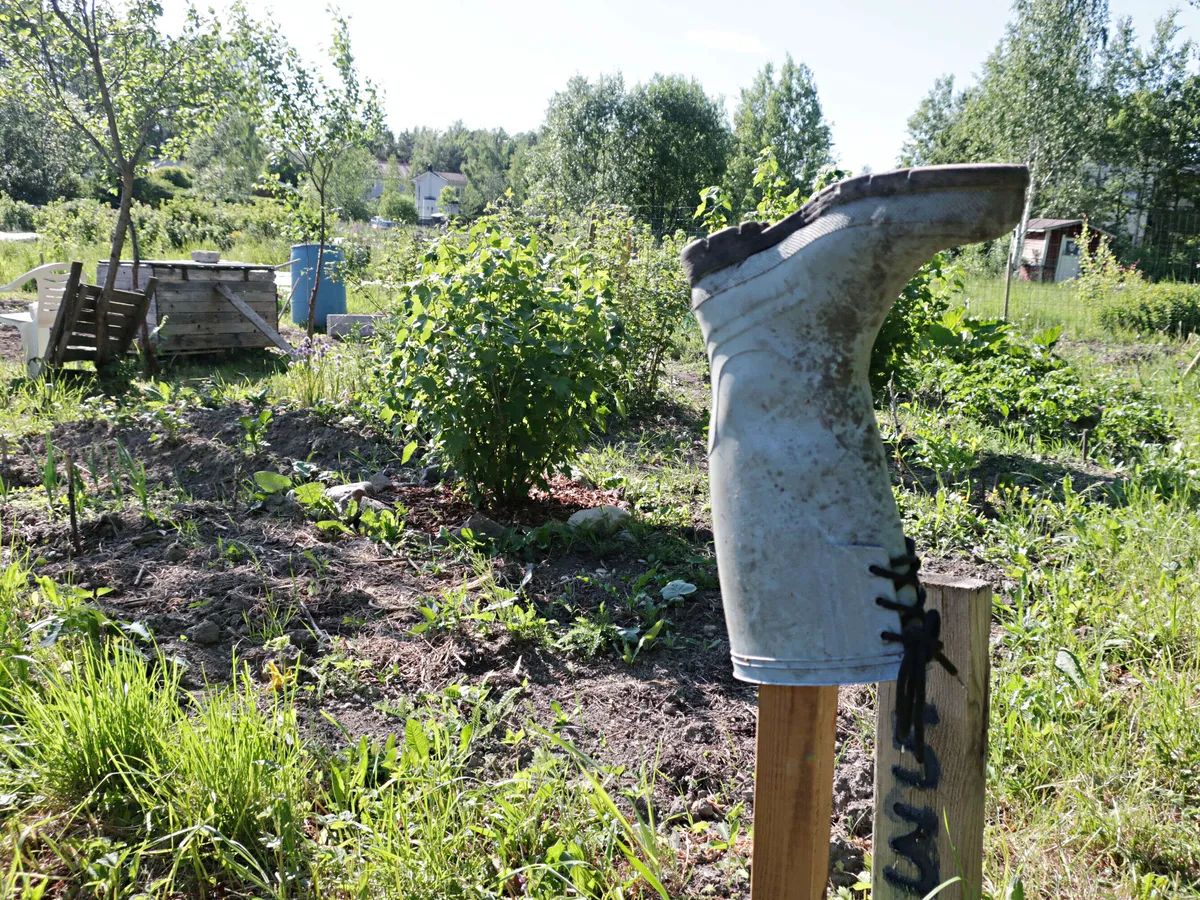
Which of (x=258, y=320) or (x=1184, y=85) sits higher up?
(x=1184, y=85)

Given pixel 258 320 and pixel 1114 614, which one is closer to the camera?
pixel 1114 614

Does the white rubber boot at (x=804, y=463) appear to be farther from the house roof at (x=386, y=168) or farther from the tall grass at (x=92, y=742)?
the house roof at (x=386, y=168)

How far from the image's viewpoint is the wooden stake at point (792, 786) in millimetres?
1218

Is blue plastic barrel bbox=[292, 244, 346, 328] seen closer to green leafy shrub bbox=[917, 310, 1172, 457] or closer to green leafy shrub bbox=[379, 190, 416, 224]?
green leafy shrub bbox=[917, 310, 1172, 457]

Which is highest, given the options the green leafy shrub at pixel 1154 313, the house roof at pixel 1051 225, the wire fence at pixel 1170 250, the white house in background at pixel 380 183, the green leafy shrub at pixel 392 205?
the white house in background at pixel 380 183

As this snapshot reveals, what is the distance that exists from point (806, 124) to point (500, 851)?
179 feet

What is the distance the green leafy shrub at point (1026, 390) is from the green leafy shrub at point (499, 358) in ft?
11.2

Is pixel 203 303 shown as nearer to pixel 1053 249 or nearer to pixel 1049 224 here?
pixel 1049 224

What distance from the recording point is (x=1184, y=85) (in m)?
33.6

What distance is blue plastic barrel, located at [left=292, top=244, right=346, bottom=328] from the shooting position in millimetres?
10797

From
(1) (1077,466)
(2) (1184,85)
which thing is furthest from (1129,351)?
(2) (1184,85)

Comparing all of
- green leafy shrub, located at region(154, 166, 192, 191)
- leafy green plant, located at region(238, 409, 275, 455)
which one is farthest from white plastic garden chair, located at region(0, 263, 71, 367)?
green leafy shrub, located at region(154, 166, 192, 191)

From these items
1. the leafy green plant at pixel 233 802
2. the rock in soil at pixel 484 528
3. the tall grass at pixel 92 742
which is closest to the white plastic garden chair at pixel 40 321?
the rock in soil at pixel 484 528

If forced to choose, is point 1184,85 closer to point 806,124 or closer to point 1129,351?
point 806,124
